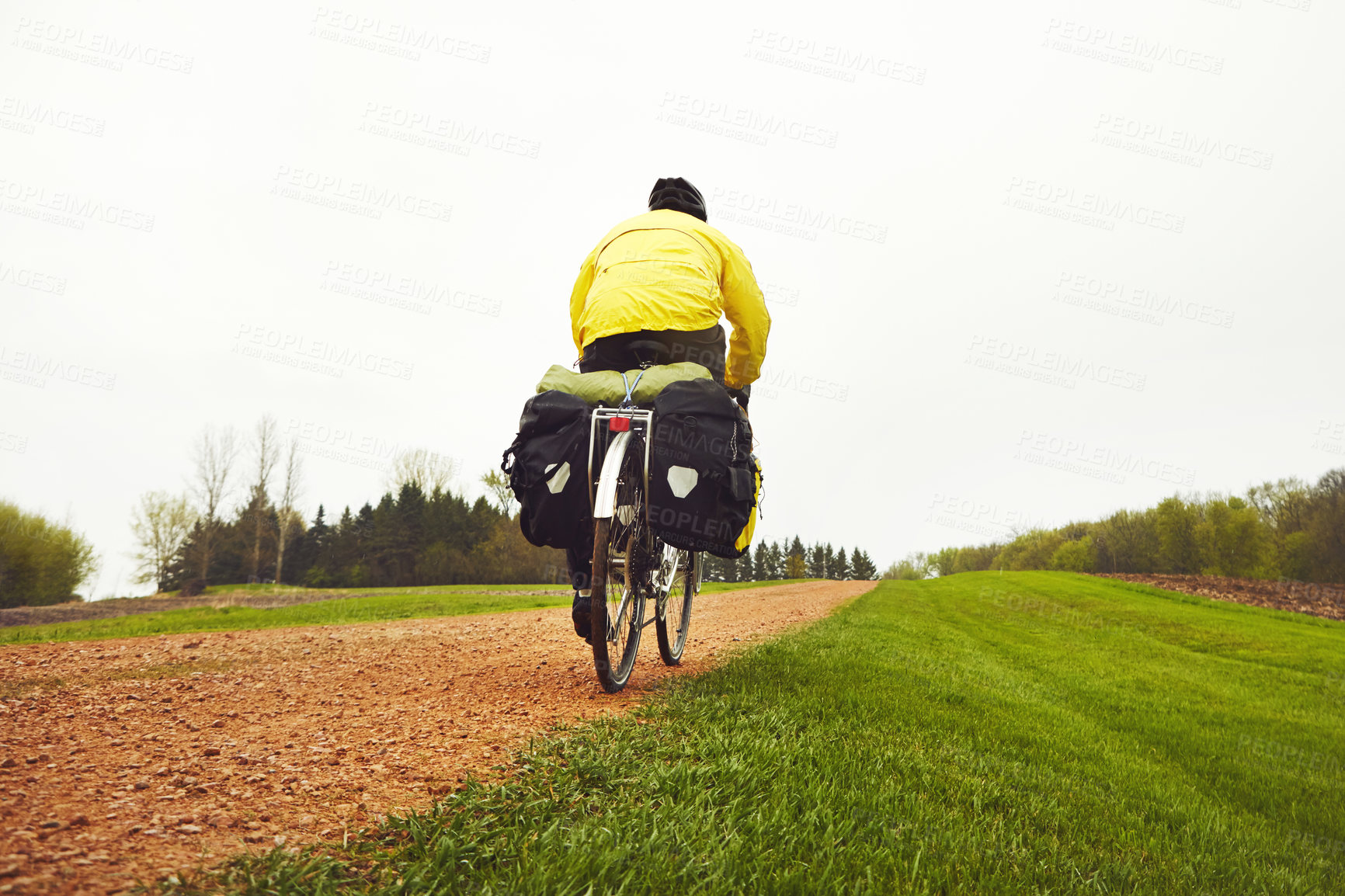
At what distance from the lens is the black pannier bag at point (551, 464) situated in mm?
3219

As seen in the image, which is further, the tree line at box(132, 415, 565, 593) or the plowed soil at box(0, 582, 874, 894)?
the tree line at box(132, 415, 565, 593)

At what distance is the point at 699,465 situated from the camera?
310 cm

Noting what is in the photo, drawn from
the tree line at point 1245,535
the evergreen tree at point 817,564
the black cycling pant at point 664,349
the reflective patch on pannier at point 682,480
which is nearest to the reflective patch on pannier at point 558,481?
the reflective patch on pannier at point 682,480

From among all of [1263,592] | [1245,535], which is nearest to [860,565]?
[1245,535]

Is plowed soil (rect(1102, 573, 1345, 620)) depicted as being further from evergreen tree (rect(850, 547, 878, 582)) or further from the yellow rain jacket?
evergreen tree (rect(850, 547, 878, 582))

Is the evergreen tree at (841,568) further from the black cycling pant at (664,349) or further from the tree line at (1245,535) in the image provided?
the black cycling pant at (664,349)

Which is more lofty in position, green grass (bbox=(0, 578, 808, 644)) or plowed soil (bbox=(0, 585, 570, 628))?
green grass (bbox=(0, 578, 808, 644))

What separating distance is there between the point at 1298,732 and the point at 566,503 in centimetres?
898

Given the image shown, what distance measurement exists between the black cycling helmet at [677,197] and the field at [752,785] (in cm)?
346

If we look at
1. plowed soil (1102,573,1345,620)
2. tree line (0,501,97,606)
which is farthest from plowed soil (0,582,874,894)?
tree line (0,501,97,606)

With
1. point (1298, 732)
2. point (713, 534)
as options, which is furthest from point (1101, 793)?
point (1298, 732)

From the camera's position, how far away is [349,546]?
163 ft

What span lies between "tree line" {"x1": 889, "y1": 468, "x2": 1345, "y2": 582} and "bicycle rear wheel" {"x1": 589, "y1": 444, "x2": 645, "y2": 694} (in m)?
47.8

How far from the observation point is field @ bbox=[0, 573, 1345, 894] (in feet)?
5.20
